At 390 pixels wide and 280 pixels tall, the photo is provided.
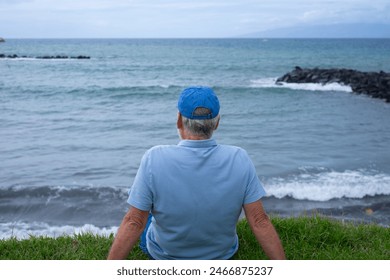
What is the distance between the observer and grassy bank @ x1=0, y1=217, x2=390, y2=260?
152 inches

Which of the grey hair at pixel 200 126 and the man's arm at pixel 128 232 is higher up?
the grey hair at pixel 200 126

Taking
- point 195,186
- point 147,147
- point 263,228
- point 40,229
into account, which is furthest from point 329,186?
point 195,186

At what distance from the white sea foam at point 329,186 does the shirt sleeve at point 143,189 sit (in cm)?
606

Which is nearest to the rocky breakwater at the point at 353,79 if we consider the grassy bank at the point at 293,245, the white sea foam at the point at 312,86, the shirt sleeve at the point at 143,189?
the white sea foam at the point at 312,86

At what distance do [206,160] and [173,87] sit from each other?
29.0m

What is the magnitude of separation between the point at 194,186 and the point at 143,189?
1.01 feet

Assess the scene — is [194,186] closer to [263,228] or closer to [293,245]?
[263,228]

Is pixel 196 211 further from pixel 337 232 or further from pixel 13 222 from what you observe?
pixel 13 222

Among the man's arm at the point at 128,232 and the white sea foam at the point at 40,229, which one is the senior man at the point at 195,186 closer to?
the man's arm at the point at 128,232

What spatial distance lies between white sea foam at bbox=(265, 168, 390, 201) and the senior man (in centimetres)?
581

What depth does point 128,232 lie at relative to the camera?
2.83 metres

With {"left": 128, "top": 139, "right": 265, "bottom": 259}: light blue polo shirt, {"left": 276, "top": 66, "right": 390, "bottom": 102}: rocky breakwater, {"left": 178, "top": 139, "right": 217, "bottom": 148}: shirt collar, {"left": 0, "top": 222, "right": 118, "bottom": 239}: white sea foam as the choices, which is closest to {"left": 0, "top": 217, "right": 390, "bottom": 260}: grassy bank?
{"left": 128, "top": 139, "right": 265, "bottom": 259}: light blue polo shirt

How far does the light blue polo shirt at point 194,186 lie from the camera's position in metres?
2.78

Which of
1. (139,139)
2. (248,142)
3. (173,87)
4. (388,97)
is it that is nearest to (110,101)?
(173,87)
